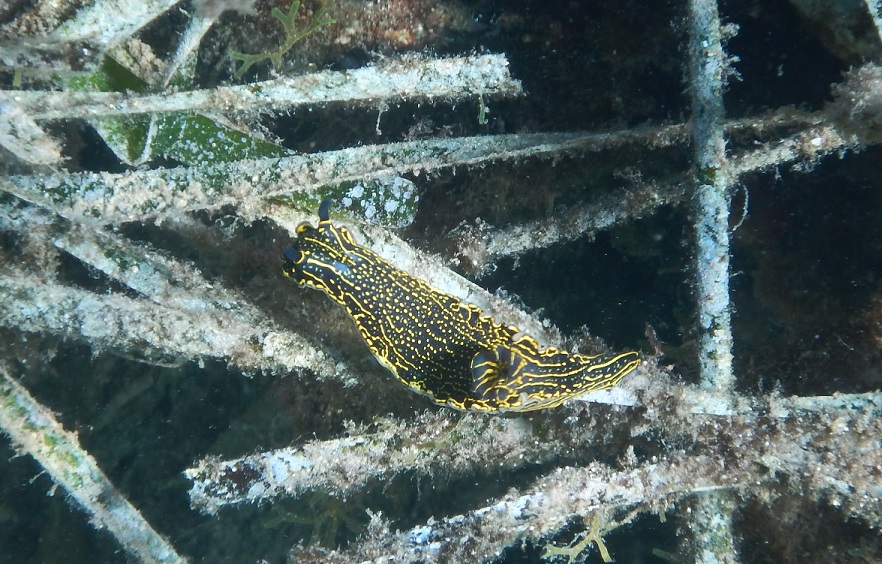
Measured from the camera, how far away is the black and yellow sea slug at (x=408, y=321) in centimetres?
355

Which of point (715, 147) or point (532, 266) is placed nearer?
point (715, 147)

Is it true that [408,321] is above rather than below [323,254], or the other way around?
below

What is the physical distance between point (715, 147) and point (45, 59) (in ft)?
15.8

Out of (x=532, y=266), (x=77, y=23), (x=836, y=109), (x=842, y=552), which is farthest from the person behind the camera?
(x=532, y=266)

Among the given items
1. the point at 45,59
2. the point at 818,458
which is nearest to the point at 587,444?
the point at 818,458

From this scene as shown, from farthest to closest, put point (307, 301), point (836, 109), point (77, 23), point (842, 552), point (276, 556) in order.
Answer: point (276, 556)
point (307, 301)
point (842, 552)
point (77, 23)
point (836, 109)

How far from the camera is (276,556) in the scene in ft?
20.5

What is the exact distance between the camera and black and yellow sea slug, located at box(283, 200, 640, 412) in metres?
3.55

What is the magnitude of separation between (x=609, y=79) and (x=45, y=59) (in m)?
4.59

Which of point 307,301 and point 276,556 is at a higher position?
point 307,301

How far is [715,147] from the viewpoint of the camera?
10.1ft

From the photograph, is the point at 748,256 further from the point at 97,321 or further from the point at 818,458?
the point at 97,321

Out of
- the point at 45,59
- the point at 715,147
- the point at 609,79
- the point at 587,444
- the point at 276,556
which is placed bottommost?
the point at 276,556

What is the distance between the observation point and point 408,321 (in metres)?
3.61
